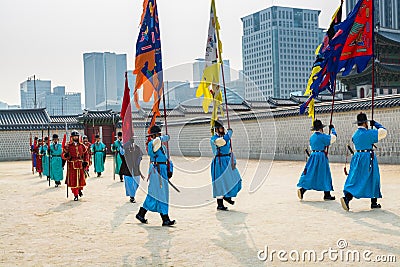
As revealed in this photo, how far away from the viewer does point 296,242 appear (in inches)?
217

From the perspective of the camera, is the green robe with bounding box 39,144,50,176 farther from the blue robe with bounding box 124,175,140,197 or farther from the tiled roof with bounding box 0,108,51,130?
the tiled roof with bounding box 0,108,51,130

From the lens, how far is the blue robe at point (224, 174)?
8281 mm

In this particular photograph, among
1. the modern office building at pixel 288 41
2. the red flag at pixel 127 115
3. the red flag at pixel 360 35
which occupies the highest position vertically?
the modern office building at pixel 288 41

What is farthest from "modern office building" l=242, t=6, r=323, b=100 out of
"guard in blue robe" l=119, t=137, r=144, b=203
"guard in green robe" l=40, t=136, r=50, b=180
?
"guard in blue robe" l=119, t=137, r=144, b=203

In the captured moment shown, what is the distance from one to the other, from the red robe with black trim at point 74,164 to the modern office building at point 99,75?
45612 millimetres

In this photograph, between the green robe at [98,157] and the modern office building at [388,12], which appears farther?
the modern office building at [388,12]

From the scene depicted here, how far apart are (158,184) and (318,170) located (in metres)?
3.26

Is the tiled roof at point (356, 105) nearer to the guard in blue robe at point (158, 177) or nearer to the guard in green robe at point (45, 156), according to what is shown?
the guard in green robe at point (45, 156)

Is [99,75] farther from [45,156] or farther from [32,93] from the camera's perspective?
[45,156]

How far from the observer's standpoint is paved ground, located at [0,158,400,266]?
514 cm

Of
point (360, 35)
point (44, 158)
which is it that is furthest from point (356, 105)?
point (44, 158)

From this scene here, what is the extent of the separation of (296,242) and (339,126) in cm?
1301

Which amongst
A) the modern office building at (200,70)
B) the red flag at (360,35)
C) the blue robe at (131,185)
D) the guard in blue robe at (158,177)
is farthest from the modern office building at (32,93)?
the guard in blue robe at (158,177)

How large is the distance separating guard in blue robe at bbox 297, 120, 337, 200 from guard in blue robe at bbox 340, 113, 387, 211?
110 cm
